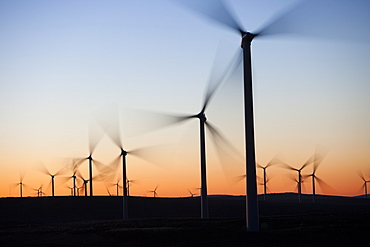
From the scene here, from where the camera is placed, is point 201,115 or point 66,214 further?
point 66,214

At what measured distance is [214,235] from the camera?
34719mm

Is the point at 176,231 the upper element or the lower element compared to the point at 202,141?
lower

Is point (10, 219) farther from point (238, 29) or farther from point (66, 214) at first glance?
point (238, 29)

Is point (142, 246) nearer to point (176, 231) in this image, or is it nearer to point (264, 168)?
point (176, 231)

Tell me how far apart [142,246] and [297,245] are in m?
8.89

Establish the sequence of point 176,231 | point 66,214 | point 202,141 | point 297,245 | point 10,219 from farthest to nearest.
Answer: point 66,214, point 10,219, point 202,141, point 176,231, point 297,245

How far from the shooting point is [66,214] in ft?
311

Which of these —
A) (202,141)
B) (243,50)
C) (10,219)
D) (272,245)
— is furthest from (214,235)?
(10,219)

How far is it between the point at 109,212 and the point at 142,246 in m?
68.4

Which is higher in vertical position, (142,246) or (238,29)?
(238,29)

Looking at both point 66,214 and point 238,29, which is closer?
point 238,29

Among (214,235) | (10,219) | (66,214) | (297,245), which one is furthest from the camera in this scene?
(66,214)

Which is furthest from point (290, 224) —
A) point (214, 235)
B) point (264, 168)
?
point (264, 168)

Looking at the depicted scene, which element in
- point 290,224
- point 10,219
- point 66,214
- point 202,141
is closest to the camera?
point 290,224
